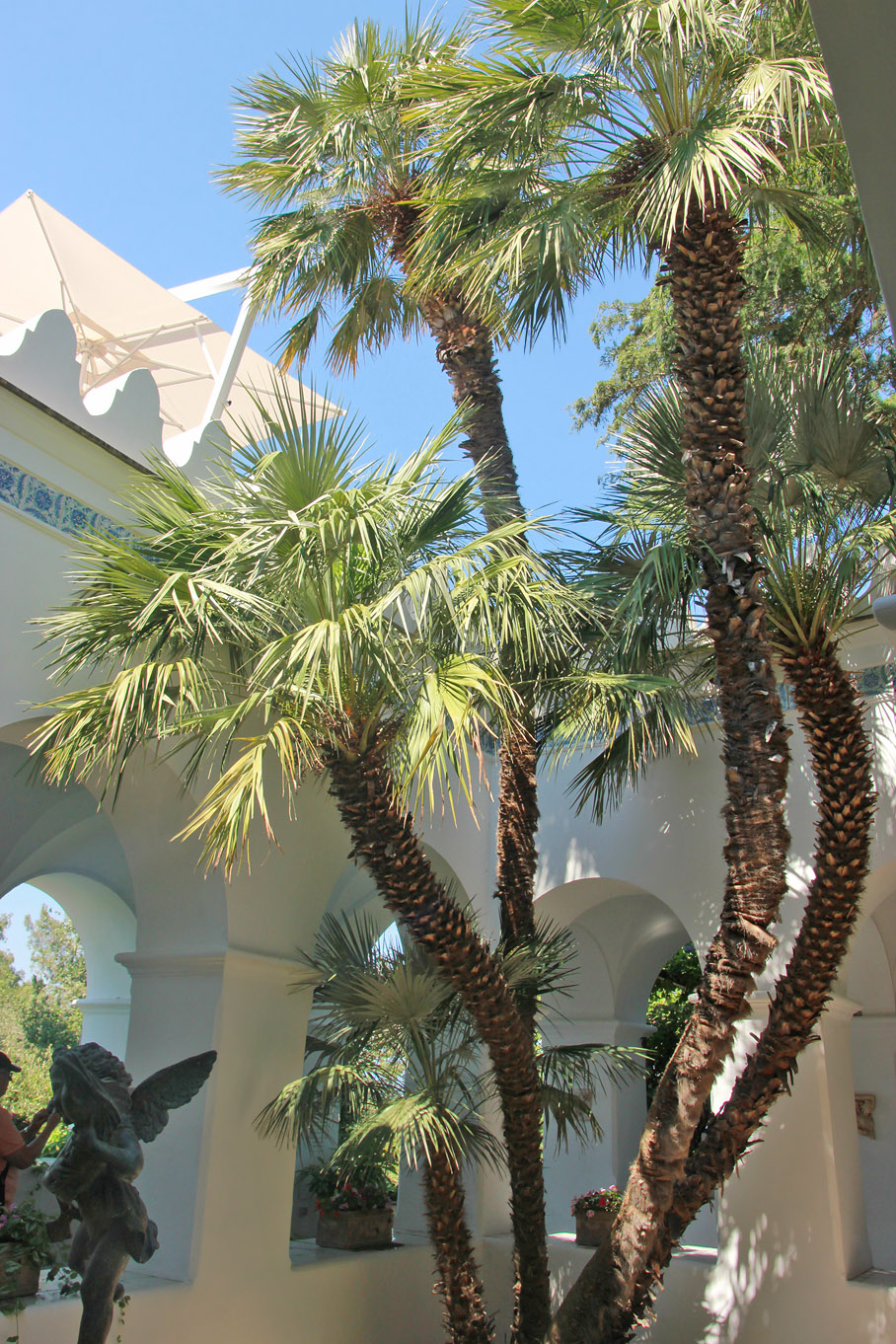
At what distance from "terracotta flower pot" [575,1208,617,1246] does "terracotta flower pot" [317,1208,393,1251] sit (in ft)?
5.28

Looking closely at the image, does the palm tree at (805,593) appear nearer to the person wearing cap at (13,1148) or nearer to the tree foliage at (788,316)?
the tree foliage at (788,316)

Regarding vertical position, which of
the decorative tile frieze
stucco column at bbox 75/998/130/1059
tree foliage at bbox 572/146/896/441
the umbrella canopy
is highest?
the umbrella canopy

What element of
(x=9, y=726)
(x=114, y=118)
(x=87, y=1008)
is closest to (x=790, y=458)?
(x=9, y=726)

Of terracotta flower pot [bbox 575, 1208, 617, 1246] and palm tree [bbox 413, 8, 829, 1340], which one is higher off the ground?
palm tree [bbox 413, 8, 829, 1340]

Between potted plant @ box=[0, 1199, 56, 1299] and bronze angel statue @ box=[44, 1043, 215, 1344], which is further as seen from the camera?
potted plant @ box=[0, 1199, 56, 1299]

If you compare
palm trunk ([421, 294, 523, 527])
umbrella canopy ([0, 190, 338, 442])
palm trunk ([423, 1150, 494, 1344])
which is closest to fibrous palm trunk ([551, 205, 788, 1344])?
palm trunk ([423, 1150, 494, 1344])

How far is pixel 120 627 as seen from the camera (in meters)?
5.55

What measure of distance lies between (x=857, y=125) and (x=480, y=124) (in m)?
4.93

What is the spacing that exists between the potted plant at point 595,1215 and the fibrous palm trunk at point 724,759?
317 cm

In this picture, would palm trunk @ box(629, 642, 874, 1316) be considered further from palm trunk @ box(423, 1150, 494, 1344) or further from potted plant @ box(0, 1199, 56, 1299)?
potted plant @ box(0, 1199, 56, 1299)

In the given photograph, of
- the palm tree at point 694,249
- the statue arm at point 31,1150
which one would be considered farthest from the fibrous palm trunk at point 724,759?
the statue arm at point 31,1150

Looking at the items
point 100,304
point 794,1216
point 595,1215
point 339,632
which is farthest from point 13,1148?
point 100,304

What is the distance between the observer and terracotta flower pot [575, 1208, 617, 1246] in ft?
29.0

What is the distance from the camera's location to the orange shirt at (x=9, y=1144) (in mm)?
5316
